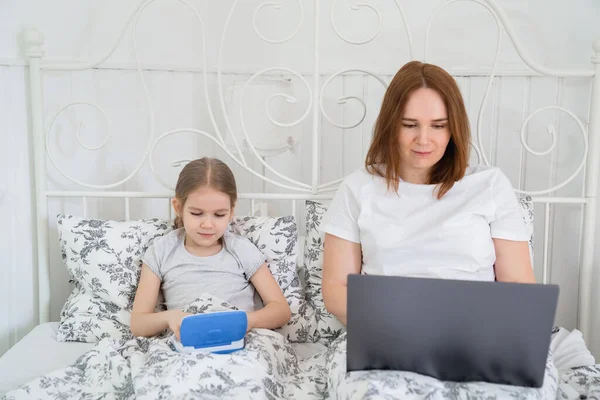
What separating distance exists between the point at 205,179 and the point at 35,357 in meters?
0.60

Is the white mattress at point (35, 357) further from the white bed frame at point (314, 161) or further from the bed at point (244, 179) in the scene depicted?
the white bed frame at point (314, 161)

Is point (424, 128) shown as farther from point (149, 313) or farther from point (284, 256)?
point (149, 313)

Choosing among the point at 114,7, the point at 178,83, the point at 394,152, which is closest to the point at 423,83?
the point at 394,152

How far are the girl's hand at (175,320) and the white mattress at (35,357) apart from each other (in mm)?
285

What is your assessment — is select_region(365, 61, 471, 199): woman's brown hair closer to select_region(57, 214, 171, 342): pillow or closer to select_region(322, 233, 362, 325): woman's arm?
select_region(322, 233, 362, 325): woman's arm

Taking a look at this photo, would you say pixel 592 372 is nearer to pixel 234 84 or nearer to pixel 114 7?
pixel 234 84

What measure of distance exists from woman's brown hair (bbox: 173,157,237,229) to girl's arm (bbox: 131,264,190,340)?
0.21 metres

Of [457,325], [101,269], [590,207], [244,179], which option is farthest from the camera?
[244,179]

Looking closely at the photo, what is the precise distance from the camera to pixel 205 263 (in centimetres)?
153

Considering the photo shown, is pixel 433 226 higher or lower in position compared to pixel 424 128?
lower

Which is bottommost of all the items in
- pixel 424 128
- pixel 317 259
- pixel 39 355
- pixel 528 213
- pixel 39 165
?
pixel 39 355

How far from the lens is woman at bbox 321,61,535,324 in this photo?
4.32 ft

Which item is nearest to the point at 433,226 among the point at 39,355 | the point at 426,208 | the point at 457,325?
the point at 426,208

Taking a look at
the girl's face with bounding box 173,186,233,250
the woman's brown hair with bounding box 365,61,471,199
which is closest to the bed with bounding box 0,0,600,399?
the girl's face with bounding box 173,186,233,250
